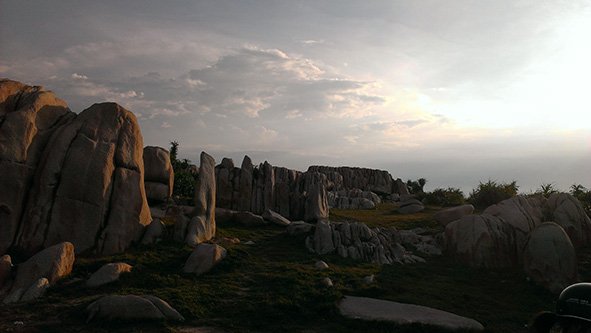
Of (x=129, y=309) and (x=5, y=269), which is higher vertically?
(x=5, y=269)

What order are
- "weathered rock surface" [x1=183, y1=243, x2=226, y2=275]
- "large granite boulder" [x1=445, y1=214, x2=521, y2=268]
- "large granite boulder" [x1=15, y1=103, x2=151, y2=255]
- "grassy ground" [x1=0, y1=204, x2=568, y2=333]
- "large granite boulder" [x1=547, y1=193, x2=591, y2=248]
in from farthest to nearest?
"large granite boulder" [x1=547, y1=193, x2=591, y2=248] < "large granite boulder" [x1=445, y1=214, x2=521, y2=268] < "large granite boulder" [x1=15, y1=103, x2=151, y2=255] < "weathered rock surface" [x1=183, y1=243, x2=226, y2=275] < "grassy ground" [x1=0, y1=204, x2=568, y2=333]

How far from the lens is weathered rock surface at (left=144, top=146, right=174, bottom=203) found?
28047 millimetres

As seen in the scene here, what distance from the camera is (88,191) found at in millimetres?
20469

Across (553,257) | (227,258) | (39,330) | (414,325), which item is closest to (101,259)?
(227,258)

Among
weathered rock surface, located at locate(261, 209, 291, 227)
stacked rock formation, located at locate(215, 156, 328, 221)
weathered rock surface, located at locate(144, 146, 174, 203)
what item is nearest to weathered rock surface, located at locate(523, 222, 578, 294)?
weathered rock surface, located at locate(261, 209, 291, 227)

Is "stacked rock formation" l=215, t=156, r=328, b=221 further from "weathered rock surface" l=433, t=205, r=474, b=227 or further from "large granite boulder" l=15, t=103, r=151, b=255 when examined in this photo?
"large granite boulder" l=15, t=103, r=151, b=255

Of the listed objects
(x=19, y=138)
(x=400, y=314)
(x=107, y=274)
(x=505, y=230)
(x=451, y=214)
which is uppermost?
(x=19, y=138)

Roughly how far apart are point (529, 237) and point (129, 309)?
60.1 ft

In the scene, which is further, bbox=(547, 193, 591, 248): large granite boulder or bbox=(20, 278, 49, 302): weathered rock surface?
bbox=(547, 193, 591, 248): large granite boulder

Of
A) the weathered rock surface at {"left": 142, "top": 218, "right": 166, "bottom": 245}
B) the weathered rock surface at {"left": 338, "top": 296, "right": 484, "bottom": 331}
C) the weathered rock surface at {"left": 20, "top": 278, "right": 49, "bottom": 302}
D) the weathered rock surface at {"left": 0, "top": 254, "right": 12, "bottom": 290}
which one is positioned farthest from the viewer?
the weathered rock surface at {"left": 142, "top": 218, "right": 166, "bottom": 245}

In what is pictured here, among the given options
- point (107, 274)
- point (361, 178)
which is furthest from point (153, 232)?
point (361, 178)

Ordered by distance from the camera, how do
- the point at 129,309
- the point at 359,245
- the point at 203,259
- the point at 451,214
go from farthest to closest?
the point at 451,214 < the point at 359,245 < the point at 203,259 < the point at 129,309

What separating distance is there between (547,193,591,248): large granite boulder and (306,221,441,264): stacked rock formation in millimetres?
7812

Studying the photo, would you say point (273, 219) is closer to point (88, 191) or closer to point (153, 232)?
point (153, 232)
